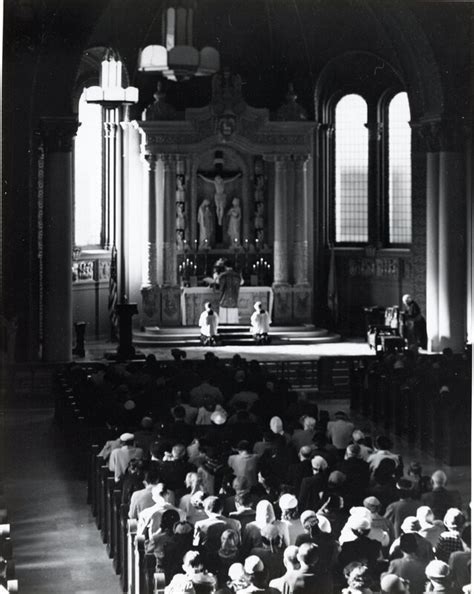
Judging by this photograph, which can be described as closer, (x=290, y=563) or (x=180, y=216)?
(x=290, y=563)

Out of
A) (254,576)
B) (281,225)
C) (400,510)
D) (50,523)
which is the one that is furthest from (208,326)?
(254,576)

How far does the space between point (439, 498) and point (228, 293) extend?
21123mm

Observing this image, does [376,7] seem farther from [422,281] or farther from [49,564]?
[49,564]

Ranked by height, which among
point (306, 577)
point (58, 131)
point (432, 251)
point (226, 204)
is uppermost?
point (58, 131)

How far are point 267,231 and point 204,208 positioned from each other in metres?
2.11

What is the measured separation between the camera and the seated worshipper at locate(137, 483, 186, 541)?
11414mm

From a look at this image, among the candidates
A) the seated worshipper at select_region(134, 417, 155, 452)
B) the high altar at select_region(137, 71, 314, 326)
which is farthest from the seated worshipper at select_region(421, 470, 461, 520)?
the high altar at select_region(137, 71, 314, 326)

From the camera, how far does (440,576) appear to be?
9094 millimetres

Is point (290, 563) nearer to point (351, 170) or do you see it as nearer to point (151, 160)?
point (151, 160)

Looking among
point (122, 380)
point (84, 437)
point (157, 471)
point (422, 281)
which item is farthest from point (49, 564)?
point (422, 281)

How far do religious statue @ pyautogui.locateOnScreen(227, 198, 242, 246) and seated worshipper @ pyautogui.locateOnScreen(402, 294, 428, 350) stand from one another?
25.6 ft

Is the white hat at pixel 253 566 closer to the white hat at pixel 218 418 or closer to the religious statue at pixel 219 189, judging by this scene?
the white hat at pixel 218 418

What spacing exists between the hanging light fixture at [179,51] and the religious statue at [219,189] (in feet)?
54.8

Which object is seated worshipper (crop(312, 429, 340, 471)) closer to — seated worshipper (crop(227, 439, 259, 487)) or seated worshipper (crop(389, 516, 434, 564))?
seated worshipper (crop(227, 439, 259, 487))
